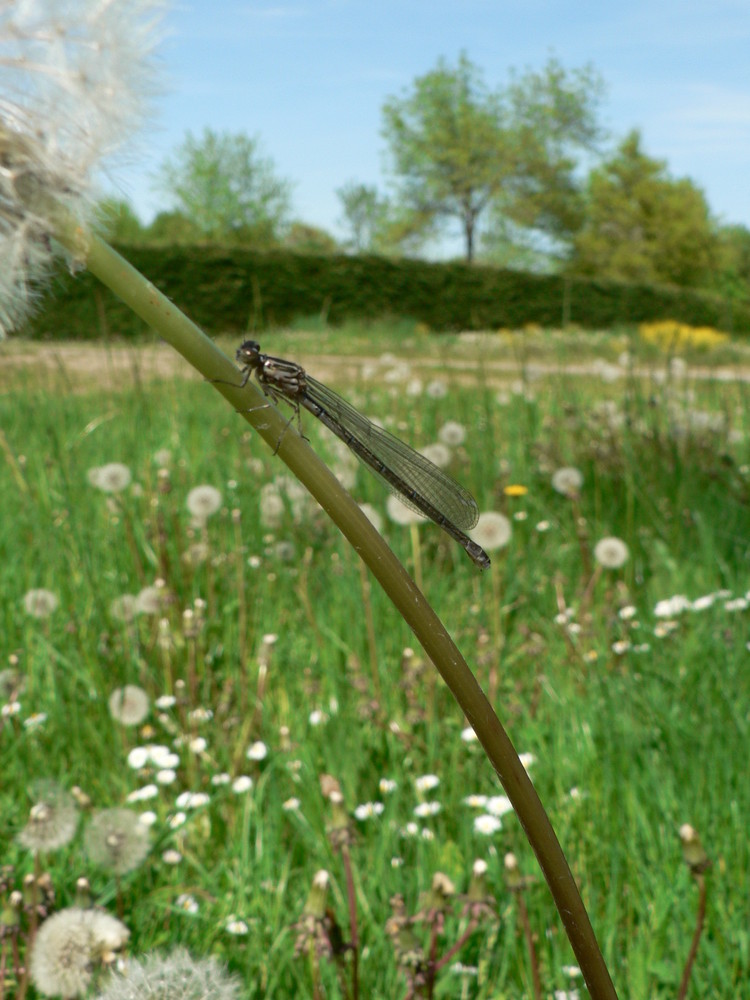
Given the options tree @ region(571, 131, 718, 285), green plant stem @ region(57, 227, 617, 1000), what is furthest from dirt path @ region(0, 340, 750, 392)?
tree @ region(571, 131, 718, 285)

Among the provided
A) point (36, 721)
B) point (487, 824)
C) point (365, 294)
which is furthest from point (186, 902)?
point (365, 294)

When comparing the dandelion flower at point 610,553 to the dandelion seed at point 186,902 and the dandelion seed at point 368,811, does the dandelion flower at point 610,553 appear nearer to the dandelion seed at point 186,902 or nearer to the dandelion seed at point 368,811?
the dandelion seed at point 368,811

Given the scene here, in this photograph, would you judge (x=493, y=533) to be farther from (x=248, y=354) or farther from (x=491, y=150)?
(x=491, y=150)

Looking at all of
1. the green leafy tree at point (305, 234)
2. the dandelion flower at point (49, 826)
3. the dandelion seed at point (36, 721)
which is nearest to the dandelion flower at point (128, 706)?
the dandelion seed at point (36, 721)

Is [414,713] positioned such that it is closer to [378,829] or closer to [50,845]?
[378,829]

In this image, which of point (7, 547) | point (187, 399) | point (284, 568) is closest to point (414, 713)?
point (284, 568)

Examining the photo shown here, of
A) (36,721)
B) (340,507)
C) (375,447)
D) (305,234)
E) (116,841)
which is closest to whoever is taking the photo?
(340,507)

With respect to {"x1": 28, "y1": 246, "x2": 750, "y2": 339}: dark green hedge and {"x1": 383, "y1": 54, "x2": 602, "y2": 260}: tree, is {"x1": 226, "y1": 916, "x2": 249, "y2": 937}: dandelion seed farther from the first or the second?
{"x1": 383, "y1": 54, "x2": 602, "y2": 260}: tree
